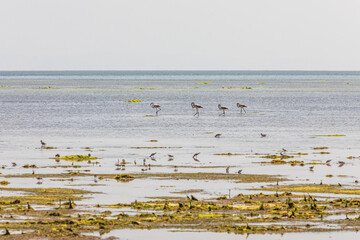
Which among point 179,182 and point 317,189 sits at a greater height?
point 179,182

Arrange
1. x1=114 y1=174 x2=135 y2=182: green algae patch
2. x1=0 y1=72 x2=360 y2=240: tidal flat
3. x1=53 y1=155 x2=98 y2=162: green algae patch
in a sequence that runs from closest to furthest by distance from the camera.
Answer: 1. x1=0 y1=72 x2=360 y2=240: tidal flat
2. x1=114 y1=174 x2=135 y2=182: green algae patch
3. x1=53 y1=155 x2=98 y2=162: green algae patch

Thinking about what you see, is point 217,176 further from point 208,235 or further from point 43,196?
point 208,235

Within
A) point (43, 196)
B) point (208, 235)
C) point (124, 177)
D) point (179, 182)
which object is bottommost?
point (208, 235)

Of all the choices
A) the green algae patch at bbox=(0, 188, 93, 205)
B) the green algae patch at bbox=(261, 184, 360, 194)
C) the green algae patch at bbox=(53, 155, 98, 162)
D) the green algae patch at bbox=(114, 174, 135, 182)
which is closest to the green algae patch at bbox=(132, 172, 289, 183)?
the green algae patch at bbox=(114, 174, 135, 182)

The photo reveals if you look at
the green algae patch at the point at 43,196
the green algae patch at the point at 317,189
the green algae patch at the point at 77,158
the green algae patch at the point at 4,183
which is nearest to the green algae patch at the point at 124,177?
the green algae patch at the point at 43,196

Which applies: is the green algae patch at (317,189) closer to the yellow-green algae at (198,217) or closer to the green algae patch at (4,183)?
the yellow-green algae at (198,217)

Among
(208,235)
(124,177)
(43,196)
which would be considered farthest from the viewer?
(124,177)

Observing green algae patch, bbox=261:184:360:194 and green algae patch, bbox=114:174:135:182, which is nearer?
green algae patch, bbox=261:184:360:194

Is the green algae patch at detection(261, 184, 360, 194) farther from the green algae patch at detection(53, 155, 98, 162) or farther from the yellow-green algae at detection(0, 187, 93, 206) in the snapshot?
the green algae patch at detection(53, 155, 98, 162)

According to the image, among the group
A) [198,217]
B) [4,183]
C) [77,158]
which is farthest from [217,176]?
[198,217]

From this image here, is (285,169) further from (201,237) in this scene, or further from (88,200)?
(201,237)

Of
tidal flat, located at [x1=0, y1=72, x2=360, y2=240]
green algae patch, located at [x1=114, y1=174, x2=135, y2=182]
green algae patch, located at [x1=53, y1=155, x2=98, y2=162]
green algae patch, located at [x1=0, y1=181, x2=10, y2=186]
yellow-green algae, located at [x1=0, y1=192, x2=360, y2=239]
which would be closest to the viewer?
yellow-green algae, located at [x1=0, y1=192, x2=360, y2=239]

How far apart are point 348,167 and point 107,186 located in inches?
392

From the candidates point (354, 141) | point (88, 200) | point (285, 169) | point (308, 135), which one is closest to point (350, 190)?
point (285, 169)
